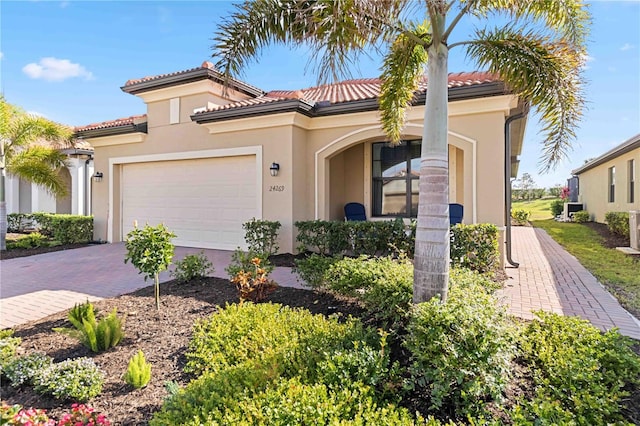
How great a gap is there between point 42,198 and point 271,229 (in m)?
15.9

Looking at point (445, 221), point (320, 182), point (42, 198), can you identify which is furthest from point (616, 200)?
point (42, 198)

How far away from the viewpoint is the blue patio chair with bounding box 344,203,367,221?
11.1 meters

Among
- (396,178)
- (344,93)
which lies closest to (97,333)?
(396,178)

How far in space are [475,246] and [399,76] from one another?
3.79 meters

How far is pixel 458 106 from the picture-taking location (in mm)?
8477

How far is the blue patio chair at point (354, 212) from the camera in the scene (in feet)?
36.6

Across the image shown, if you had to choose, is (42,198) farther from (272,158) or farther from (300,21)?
(300,21)

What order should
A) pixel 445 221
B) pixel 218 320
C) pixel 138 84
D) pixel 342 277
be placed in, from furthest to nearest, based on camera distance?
pixel 138 84
pixel 342 277
pixel 218 320
pixel 445 221

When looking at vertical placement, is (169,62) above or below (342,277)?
above

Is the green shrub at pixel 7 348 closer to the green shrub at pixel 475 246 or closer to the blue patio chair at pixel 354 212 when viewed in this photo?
the green shrub at pixel 475 246

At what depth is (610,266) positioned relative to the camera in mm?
9203

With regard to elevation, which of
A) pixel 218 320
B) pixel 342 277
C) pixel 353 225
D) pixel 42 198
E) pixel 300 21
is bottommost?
pixel 218 320


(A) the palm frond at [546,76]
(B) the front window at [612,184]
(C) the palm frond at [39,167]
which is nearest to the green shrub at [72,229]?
(C) the palm frond at [39,167]

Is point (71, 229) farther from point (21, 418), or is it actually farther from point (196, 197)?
point (21, 418)
